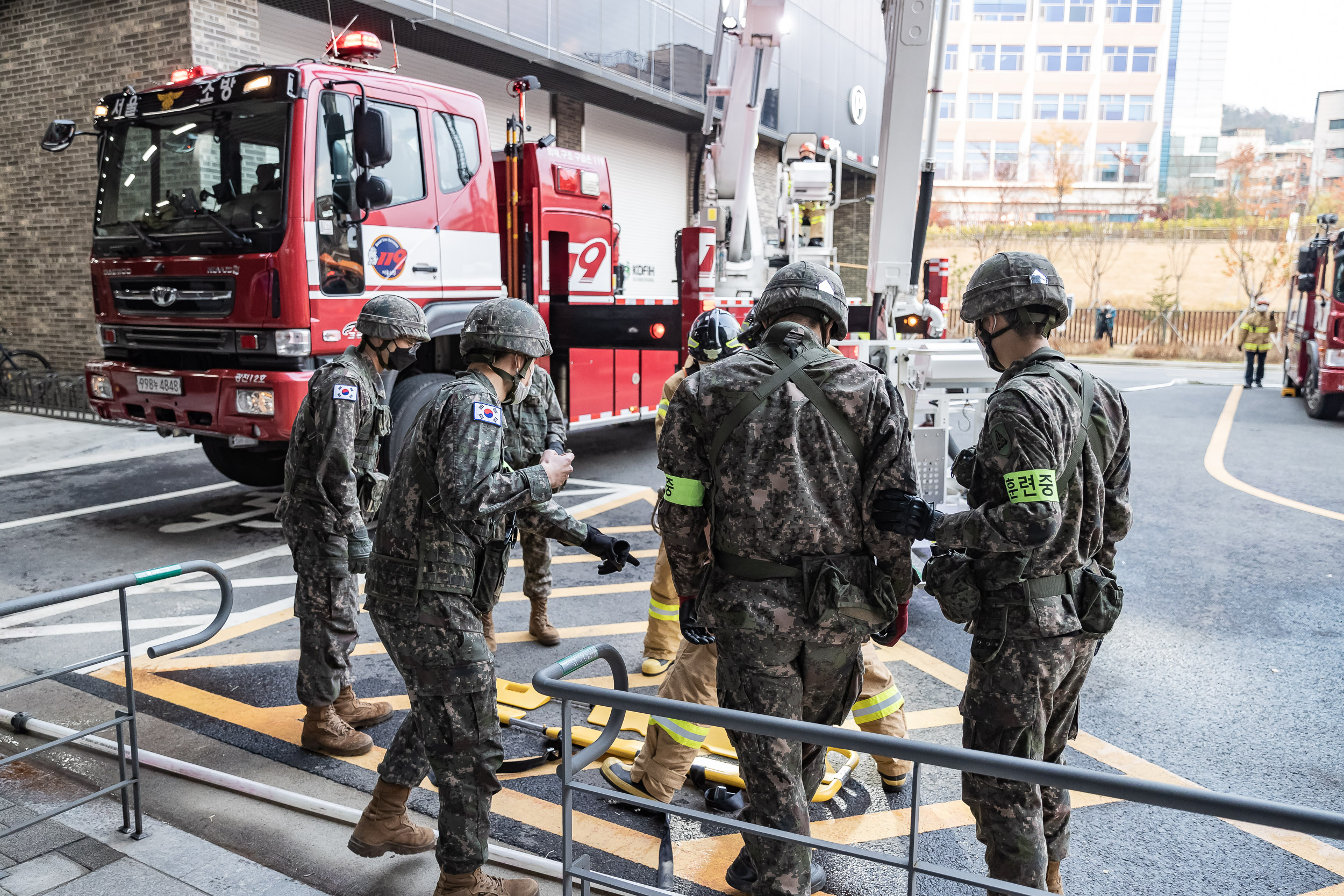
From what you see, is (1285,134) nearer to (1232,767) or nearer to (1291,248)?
(1291,248)

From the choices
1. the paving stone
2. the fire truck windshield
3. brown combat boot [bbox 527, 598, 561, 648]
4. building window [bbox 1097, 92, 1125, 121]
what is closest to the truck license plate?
the fire truck windshield

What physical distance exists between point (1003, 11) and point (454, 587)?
68377mm

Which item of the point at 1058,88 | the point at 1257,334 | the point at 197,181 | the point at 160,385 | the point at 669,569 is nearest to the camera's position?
the point at 669,569

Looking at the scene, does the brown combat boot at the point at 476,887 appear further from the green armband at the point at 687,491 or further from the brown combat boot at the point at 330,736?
the green armband at the point at 687,491

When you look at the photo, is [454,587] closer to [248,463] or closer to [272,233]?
[272,233]

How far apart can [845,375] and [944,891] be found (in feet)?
5.79

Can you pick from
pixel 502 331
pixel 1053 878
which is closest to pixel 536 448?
pixel 502 331

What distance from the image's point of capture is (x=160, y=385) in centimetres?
691

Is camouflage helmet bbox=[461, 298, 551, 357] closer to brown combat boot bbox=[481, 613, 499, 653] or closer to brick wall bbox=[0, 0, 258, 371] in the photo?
brown combat boot bbox=[481, 613, 499, 653]

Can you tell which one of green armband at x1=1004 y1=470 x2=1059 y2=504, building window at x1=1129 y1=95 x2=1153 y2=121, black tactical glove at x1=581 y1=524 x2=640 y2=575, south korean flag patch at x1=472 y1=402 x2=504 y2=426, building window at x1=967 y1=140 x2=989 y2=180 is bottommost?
black tactical glove at x1=581 y1=524 x2=640 y2=575

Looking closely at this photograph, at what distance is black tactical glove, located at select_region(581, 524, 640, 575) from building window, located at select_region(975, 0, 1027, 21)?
2574 inches

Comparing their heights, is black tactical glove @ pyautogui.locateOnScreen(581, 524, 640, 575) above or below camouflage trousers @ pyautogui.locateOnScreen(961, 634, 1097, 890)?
above

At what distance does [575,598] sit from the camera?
240 inches

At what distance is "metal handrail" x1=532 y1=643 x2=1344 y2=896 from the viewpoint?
63.6 inches
